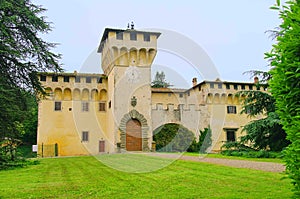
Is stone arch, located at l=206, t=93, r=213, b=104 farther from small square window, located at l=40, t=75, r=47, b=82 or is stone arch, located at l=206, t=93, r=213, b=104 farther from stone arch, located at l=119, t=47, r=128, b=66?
small square window, located at l=40, t=75, r=47, b=82

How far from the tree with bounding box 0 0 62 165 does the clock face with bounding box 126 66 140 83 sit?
13647 mm

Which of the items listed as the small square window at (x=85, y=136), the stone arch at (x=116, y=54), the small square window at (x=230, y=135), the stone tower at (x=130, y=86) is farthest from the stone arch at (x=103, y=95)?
the small square window at (x=230, y=135)

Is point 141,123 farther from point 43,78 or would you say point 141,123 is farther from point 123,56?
point 43,78

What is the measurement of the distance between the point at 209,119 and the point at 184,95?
18.0 ft

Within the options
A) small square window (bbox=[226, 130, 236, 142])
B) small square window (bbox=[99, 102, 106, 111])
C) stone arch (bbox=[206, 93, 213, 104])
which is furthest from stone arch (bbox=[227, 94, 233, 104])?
small square window (bbox=[99, 102, 106, 111])

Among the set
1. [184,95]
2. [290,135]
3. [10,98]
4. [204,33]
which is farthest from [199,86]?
[290,135]

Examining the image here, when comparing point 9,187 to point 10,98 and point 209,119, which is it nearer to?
point 10,98

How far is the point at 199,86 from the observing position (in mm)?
33812

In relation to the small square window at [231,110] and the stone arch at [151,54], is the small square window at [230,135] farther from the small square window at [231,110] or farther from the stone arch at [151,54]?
the stone arch at [151,54]

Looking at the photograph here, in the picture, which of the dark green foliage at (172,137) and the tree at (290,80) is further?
the dark green foliage at (172,137)

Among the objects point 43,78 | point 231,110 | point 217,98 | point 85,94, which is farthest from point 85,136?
point 231,110

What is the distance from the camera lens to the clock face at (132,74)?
89.3 ft

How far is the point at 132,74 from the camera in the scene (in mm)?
27516

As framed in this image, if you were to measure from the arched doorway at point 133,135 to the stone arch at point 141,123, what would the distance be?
1.04ft
